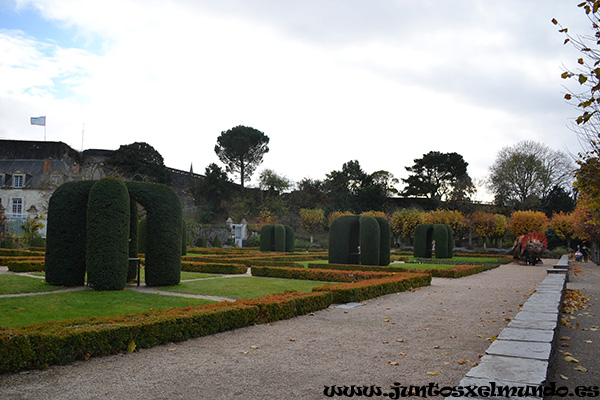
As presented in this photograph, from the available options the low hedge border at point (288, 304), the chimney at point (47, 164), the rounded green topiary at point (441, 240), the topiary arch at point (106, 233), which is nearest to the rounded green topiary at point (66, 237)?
the topiary arch at point (106, 233)

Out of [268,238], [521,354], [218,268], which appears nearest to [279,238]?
[268,238]

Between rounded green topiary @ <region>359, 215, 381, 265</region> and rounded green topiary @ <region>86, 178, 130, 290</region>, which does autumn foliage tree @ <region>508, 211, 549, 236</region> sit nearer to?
rounded green topiary @ <region>359, 215, 381, 265</region>

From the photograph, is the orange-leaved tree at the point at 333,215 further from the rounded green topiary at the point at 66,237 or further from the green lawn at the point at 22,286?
the rounded green topiary at the point at 66,237

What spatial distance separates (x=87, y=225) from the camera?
980 cm

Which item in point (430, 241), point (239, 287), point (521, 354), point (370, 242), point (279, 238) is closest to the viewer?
point (521, 354)

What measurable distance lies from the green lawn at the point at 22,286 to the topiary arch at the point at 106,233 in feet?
0.87

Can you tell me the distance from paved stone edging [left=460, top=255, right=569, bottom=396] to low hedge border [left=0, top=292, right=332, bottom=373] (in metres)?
3.60

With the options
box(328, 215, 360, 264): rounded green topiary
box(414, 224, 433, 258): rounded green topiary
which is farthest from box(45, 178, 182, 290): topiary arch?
box(414, 224, 433, 258): rounded green topiary

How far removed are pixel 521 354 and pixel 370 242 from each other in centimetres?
1279

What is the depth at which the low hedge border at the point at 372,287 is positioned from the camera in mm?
9539

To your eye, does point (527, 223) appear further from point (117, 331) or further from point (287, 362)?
point (117, 331)

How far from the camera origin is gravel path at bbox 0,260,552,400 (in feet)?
13.0

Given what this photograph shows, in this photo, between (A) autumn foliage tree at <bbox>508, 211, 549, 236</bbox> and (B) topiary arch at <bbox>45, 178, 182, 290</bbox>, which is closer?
(B) topiary arch at <bbox>45, 178, 182, 290</bbox>

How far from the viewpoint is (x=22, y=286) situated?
10.1 m
